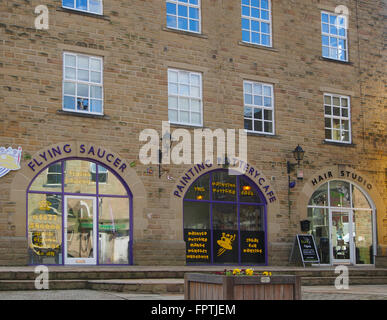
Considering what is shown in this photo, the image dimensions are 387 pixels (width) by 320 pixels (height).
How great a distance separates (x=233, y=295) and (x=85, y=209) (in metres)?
9.48

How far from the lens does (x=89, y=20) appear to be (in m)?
19.4

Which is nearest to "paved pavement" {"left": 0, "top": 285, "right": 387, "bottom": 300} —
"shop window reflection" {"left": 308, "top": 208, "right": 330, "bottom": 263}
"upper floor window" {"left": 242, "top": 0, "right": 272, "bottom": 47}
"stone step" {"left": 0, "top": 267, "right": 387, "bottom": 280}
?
"stone step" {"left": 0, "top": 267, "right": 387, "bottom": 280}

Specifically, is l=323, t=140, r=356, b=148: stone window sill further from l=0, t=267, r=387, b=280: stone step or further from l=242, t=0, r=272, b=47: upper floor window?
l=0, t=267, r=387, b=280: stone step

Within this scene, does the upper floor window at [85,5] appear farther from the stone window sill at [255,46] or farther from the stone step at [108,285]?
the stone step at [108,285]

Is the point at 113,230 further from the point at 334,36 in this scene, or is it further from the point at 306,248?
the point at 334,36

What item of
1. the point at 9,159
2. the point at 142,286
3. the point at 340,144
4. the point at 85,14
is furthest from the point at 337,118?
the point at 142,286

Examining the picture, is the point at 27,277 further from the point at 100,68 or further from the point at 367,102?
the point at 367,102

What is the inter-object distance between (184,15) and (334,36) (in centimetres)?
581

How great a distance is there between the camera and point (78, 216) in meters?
18.7

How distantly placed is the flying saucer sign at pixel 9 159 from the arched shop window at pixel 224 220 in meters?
4.97

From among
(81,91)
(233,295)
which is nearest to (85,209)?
(81,91)

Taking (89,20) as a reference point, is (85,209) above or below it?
below

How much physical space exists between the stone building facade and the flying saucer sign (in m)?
0.13

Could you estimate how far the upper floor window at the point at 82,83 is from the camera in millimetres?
18953
